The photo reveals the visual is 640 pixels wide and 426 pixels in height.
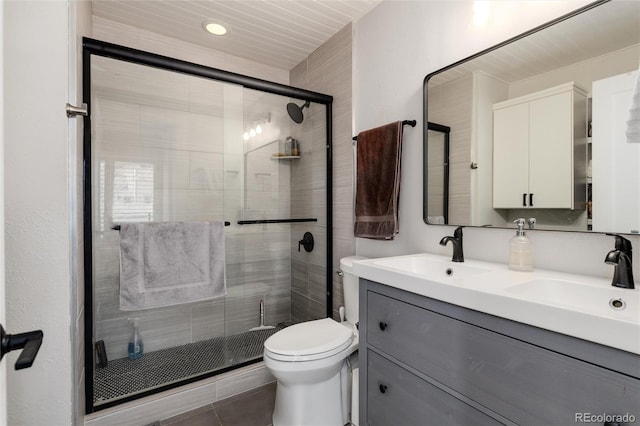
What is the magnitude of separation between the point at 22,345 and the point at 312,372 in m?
1.14

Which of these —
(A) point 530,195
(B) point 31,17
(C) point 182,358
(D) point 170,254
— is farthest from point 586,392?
(C) point 182,358

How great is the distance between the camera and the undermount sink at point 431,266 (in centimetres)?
127

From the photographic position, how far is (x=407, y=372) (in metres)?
1.11

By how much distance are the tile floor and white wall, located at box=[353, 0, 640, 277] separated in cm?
108

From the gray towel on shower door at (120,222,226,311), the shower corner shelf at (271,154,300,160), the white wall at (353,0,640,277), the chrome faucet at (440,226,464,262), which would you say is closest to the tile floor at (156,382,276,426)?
the gray towel on shower door at (120,222,226,311)

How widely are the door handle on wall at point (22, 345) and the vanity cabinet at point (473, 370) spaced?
98 centimetres

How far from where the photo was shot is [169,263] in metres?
1.76

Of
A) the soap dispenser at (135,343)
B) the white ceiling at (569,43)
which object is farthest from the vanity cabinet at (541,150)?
the soap dispenser at (135,343)

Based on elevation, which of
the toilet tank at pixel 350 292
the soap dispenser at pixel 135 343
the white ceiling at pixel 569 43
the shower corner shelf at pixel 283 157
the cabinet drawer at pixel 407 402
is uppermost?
the white ceiling at pixel 569 43

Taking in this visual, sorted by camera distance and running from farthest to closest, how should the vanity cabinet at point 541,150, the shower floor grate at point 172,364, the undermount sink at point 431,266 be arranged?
1. the shower floor grate at point 172,364
2. the undermount sink at point 431,266
3. the vanity cabinet at point 541,150

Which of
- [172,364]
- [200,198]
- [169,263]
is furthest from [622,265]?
[172,364]

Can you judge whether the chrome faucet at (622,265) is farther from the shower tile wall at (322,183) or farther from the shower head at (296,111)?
the shower head at (296,111)

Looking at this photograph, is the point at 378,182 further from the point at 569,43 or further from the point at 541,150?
the point at 569,43

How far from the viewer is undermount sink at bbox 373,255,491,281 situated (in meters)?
1.27
